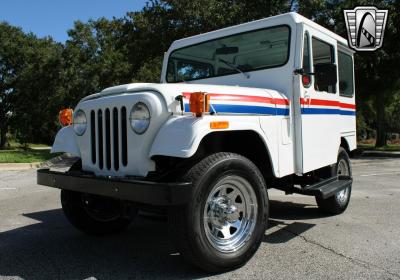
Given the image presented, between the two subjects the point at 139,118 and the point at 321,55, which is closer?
the point at 139,118

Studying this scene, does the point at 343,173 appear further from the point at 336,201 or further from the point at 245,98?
the point at 245,98

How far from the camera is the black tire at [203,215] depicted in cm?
353

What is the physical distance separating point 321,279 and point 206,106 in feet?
5.59

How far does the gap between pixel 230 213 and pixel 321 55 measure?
9.03 feet

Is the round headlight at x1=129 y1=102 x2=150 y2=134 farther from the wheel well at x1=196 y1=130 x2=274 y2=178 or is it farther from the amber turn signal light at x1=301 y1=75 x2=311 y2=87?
the amber turn signal light at x1=301 y1=75 x2=311 y2=87

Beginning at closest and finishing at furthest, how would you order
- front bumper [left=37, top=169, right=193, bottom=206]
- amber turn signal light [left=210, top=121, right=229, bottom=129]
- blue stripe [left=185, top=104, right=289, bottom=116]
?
front bumper [left=37, top=169, right=193, bottom=206], amber turn signal light [left=210, top=121, right=229, bottom=129], blue stripe [left=185, top=104, right=289, bottom=116]

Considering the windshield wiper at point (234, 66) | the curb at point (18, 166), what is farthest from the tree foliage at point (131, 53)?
the windshield wiper at point (234, 66)

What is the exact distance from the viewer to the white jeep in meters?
3.64

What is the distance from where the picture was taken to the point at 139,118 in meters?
3.83

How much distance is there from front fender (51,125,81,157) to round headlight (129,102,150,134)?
98 cm

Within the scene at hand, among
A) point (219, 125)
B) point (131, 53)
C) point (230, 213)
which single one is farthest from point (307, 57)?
point (131, 53)

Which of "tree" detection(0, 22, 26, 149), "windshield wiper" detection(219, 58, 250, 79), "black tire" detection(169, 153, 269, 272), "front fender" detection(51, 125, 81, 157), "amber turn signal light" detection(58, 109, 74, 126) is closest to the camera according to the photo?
"black tire" detection(169, 153, 269, 272)

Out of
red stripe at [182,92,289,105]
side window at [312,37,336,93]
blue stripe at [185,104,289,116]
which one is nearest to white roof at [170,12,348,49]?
side window at [312,37,336,93]

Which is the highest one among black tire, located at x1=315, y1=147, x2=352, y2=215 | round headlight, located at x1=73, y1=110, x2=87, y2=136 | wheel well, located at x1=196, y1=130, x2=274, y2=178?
round headlight, located at x1=73, y1=110, x2=87, y2=136
